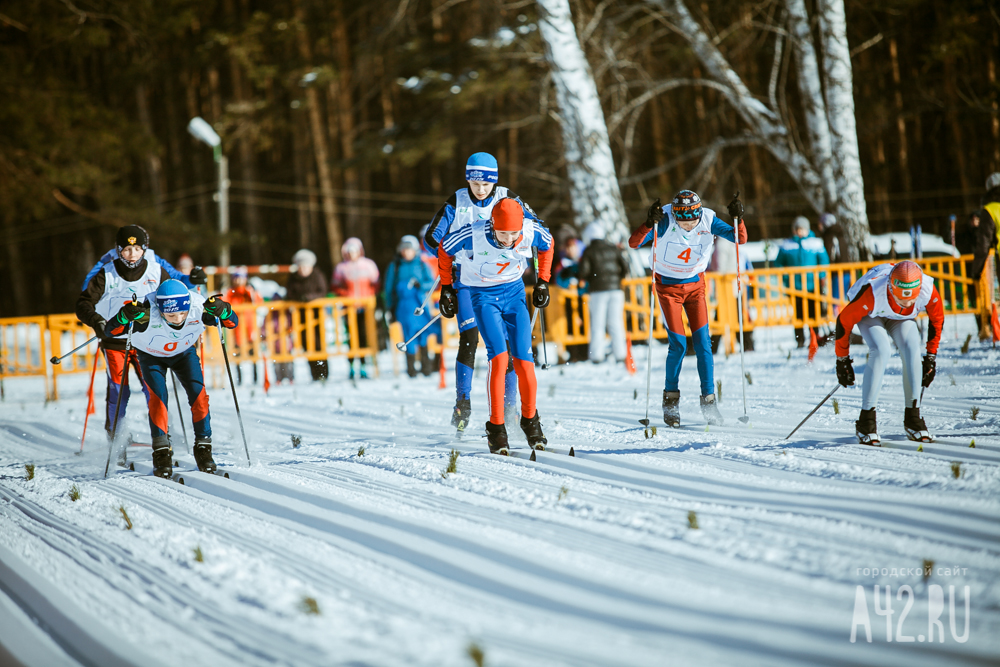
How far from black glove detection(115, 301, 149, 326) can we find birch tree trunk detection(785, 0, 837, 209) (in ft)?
35.8

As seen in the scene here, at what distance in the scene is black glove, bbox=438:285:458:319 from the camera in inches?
241

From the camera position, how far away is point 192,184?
1444 inches

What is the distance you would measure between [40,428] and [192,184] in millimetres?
30199

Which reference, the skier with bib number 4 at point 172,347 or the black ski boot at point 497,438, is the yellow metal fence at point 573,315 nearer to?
the skier with bib number 4 at point 172,347

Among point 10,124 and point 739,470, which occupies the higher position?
point 10,124

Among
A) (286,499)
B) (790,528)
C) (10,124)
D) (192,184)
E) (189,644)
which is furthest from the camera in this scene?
(192,184)

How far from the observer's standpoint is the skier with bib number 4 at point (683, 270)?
6605 mm

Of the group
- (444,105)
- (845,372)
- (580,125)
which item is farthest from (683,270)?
(444,105)

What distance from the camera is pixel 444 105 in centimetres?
2297

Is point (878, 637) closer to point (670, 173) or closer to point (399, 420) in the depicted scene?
point (399, 420)

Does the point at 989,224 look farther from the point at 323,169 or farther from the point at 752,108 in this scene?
the point at 323,169

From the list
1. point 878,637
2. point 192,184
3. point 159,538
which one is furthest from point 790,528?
point 192,184

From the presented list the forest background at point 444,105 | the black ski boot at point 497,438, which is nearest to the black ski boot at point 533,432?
the black ski boot at point 497,438

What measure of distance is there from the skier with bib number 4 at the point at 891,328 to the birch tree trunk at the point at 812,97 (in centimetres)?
853
